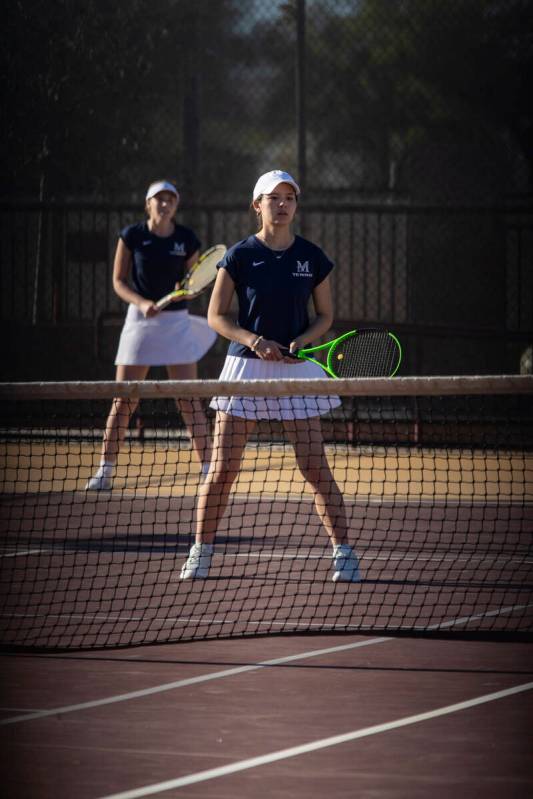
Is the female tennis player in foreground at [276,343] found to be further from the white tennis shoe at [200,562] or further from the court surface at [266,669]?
the court surface at [266,669]

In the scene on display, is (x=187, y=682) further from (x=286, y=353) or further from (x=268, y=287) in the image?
(x=268, y=287)

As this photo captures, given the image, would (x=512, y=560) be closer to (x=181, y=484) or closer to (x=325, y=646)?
(x=325, y=646)

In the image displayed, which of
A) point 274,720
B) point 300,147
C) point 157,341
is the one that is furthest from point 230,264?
point 300,147

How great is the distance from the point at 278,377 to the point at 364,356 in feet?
1.27

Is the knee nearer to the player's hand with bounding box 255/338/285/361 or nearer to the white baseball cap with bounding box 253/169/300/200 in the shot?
the white baseball cap with bounding box 253/169/300/200

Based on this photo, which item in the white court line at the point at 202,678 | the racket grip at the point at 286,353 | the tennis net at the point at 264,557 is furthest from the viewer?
the racket grip at the point at 286,353

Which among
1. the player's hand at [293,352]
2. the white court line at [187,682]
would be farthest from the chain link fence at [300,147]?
the white court line at [187,682]

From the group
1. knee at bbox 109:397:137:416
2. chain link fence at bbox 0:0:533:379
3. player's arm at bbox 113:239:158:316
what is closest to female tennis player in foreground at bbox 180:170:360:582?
knee at bbox 109:397:137:416

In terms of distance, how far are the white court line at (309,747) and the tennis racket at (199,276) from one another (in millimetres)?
4966

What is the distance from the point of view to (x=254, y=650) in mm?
6117

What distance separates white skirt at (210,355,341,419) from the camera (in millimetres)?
7289

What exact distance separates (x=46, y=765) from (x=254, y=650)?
5.24 feet

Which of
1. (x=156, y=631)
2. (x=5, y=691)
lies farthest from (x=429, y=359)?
(x=5, y=691)

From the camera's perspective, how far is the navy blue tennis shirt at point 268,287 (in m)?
7.41
